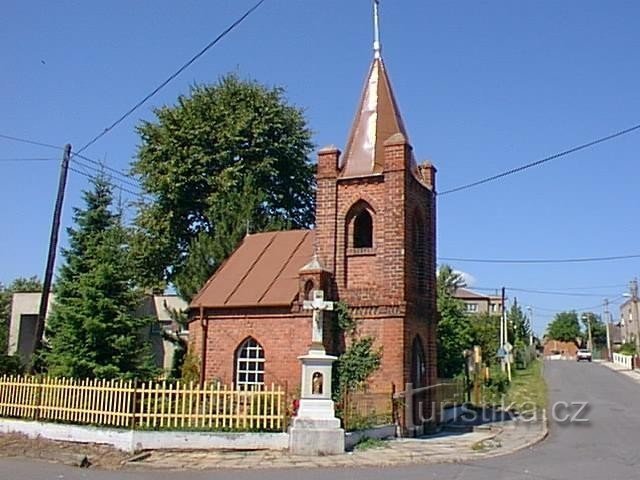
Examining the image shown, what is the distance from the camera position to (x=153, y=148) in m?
36.9

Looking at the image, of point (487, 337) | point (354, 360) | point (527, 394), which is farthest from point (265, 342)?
point (487, 337)

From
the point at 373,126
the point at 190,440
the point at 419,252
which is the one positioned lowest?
the point at 190,440

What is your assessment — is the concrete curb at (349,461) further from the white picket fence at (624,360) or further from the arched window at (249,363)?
the white picket fence at (624,360)

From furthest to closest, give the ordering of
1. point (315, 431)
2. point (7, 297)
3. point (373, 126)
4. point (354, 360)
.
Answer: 1. point (7, 297)
2. point (373, 126)
3. point (354, 360)
4. point (315, 431)

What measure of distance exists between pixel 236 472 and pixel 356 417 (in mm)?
4755

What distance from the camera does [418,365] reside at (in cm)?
2083

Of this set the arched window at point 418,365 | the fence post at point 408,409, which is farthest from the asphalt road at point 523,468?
the arched window at point 418,365

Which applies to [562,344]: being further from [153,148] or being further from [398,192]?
[398,192]

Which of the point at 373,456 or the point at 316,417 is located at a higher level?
the point at 316,417

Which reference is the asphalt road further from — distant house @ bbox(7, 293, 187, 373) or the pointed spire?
distant house @ bbox(7, 293, 187, 373)

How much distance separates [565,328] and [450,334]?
106357mm

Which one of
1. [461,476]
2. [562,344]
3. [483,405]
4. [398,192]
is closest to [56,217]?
[398,192]

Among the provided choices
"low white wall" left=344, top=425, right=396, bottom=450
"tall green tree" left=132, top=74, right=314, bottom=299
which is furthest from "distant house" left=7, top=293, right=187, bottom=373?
"low white wall" left=344, top=425, right=396, bottom=450

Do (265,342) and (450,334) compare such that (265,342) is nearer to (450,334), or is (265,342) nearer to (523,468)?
(523,468)
